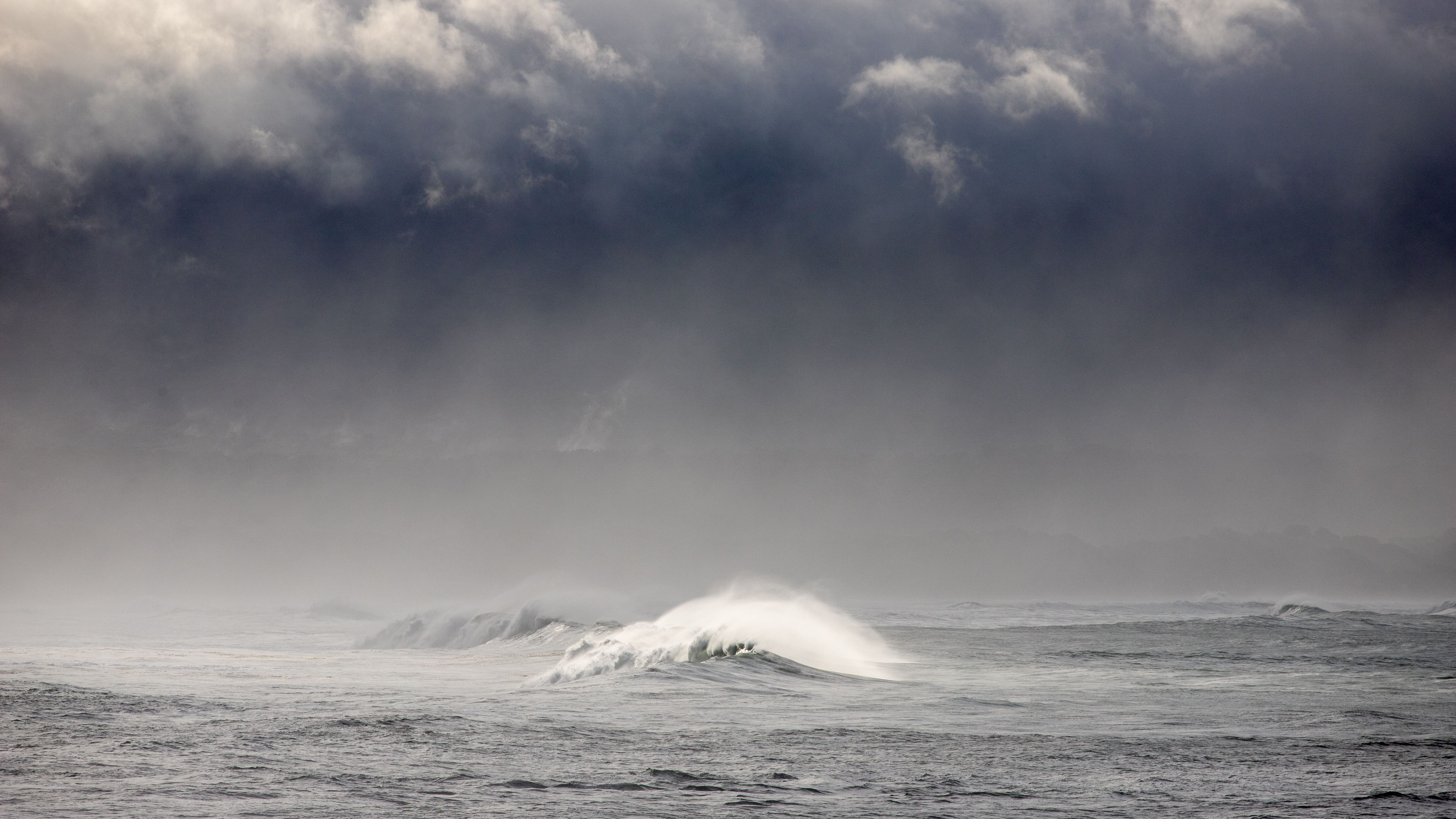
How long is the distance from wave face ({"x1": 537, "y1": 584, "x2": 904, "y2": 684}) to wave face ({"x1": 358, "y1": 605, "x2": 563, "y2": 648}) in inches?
230

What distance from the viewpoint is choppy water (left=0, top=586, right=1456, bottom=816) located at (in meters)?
6.72

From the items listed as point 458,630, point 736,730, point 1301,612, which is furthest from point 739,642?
point 1301,612

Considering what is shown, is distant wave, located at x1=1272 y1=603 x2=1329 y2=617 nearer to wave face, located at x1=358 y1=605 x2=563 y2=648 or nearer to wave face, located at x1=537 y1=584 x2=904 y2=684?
wave face, located at x1=537 y1=584 x2=904 y2=684

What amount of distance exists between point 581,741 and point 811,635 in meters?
10.2

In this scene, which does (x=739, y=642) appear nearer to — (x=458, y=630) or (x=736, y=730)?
(x=736, y=730)

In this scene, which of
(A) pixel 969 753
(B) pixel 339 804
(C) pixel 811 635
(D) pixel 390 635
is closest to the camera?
(B) pixel 339 804

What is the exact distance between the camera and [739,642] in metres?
16.4

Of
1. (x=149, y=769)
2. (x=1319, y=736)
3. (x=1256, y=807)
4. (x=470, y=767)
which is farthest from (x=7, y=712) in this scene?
(x=1319, y=736)

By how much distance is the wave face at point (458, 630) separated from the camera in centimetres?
2741

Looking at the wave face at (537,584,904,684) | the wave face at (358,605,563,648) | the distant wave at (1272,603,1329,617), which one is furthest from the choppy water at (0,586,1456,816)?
the distant wave at (1272,603,1329,617)

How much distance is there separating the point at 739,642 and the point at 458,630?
14.6m

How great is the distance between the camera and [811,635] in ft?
61.3

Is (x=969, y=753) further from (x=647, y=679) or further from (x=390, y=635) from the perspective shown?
(x=390, y=635)

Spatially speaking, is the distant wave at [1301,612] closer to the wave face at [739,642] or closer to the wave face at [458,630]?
the wave face at [739,642]
